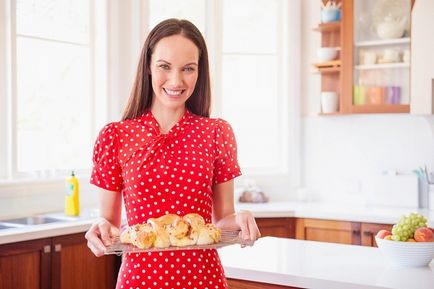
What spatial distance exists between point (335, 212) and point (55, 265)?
1.77 metres

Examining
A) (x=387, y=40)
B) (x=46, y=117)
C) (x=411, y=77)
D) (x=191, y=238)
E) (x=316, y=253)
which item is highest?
(x=387, y=40)

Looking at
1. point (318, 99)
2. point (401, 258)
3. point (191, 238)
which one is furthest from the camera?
point (318, 99)

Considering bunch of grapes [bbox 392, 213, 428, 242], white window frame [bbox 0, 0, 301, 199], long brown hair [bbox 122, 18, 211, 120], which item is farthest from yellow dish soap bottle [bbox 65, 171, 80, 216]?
long brown hair [bbox 122, 18, 211, 120]

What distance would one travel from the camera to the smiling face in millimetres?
1603

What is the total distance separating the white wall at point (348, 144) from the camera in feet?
14.6

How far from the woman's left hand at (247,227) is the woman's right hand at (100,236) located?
1.00 feet

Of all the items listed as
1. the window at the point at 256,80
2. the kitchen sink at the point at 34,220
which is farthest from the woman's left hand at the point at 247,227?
the window at the point at 256,80

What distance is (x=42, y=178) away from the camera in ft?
12.8

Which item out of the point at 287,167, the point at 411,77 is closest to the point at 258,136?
the point at 287,167

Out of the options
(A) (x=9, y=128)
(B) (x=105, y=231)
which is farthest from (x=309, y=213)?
(B) (x=105, y=231)

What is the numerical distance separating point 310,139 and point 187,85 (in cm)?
330

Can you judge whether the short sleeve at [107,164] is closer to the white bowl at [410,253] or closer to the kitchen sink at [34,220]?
the white bowl at [410,253]

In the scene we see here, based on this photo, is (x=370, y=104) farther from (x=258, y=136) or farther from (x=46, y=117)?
→ (x=46, y=117)

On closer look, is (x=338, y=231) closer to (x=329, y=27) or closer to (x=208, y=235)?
(x=329, y=27)
